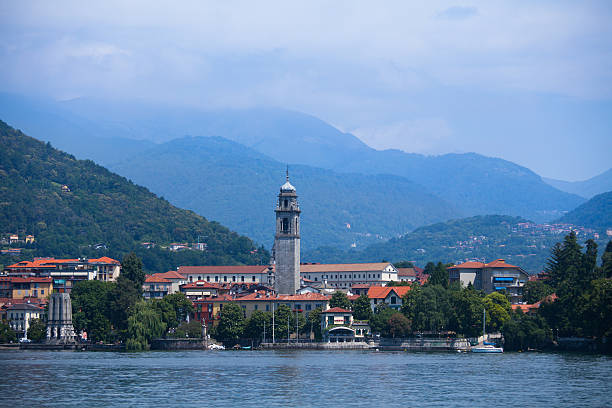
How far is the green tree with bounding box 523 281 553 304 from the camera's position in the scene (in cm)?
13738

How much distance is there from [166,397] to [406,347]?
192ft

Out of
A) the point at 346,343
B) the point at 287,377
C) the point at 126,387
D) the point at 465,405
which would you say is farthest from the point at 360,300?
the point at 465,405

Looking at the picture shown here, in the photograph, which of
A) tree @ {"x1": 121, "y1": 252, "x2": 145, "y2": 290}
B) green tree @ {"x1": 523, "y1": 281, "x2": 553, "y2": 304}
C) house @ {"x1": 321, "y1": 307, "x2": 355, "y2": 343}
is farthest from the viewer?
tree @ {"x1": 121, "y1": 252, "x2": 145, "y2": 290}

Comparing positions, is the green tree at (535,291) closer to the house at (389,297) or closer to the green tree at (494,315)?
the house at (389,297)

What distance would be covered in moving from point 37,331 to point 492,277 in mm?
65235

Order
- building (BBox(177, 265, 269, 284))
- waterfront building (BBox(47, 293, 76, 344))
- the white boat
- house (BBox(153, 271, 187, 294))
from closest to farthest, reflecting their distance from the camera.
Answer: the white boat
waterfront building (BBox(47, 293, 76, 344))
house (BBox(153, 271, 187, 294))
building (BBox(177, 265, 269, 284))

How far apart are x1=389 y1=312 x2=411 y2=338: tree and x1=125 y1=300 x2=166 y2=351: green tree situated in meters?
26.1

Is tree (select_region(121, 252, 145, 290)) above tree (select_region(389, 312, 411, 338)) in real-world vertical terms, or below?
above

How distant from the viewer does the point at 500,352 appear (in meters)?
109

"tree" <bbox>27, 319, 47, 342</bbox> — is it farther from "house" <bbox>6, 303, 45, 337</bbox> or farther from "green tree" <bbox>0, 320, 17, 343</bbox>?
"house" <bbox>6, 303, 45, 337</bbox>

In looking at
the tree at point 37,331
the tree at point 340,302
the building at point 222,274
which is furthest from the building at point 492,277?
the tree at point 37,331

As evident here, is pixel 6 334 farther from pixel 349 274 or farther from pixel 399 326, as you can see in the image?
pixel 349 274

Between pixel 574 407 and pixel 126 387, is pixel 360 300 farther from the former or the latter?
pixel 574 407

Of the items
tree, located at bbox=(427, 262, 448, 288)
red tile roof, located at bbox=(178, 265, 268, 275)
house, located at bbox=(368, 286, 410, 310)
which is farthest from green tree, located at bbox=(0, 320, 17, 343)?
red tile roof, located at bbox=(178, 265, 268, 275)
